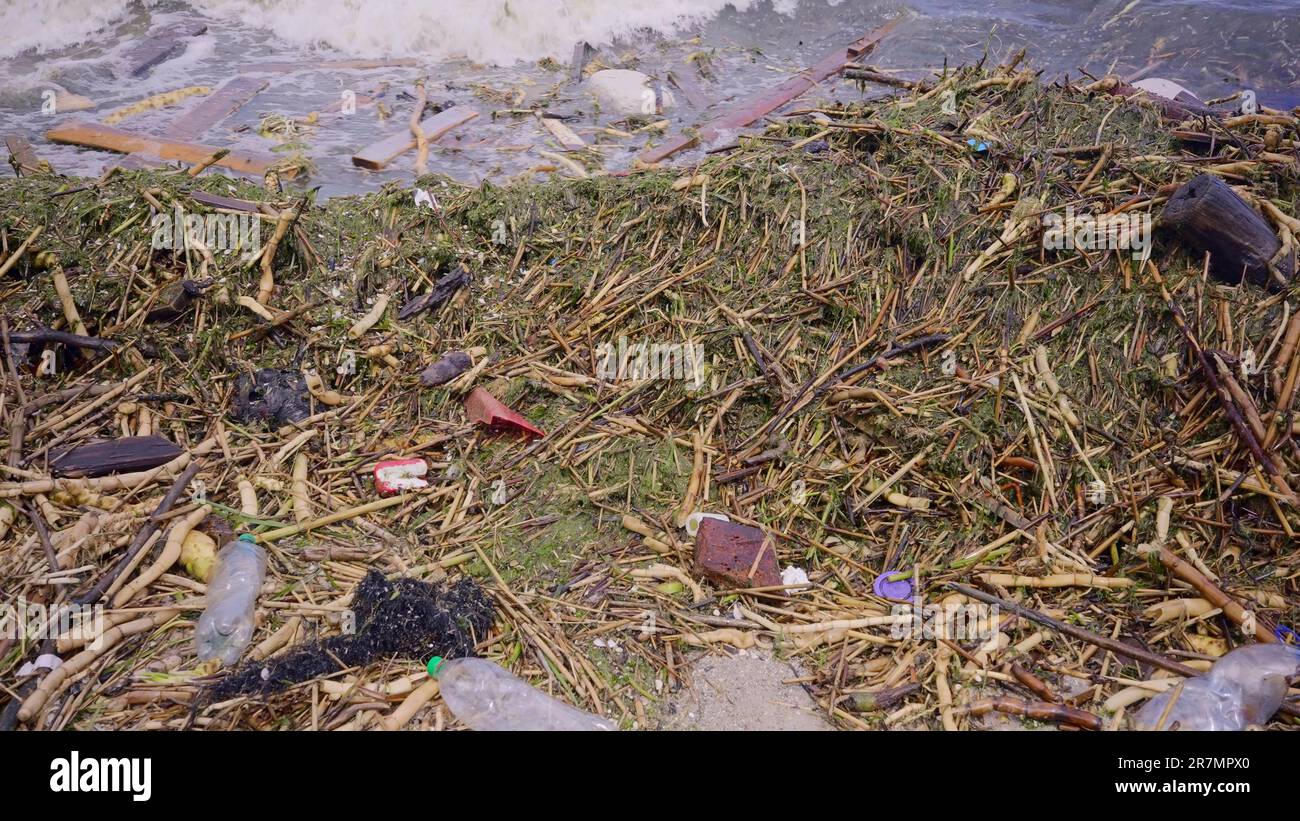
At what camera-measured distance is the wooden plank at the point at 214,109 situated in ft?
24.3

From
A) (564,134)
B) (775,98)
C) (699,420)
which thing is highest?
(775,98)

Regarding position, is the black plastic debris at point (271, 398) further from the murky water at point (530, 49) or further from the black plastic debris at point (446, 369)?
the murky water at point (530, 49)

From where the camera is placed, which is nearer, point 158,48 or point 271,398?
point 271,398

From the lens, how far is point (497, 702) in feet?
10.3

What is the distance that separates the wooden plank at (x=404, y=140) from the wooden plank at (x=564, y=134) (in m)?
0.73

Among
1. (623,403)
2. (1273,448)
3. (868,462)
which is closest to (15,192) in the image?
(623,403)

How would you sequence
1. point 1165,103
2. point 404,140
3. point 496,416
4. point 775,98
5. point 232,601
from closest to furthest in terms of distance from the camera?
1. point 232,601
2. point 496,416
3. point 1165,103
4. point 404,140
5. point 775,98

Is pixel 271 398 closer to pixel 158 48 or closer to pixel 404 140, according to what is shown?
pixel 404 140

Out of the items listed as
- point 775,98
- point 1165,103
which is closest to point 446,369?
point 1165,103

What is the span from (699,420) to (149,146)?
18.2ft

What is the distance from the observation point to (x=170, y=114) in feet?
25.5

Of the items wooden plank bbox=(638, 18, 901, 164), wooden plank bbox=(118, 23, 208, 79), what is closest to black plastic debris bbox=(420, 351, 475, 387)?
wooden plank bbox=(638, 18, 901, 164)

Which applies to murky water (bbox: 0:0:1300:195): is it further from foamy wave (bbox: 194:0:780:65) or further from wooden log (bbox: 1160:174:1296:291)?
wooden log (bbox: 1160:174:1296:291)

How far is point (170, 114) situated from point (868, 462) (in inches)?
280
